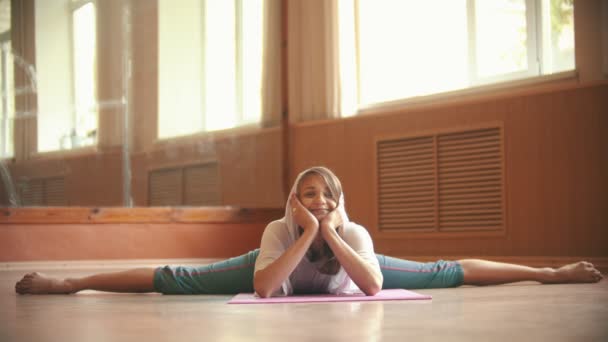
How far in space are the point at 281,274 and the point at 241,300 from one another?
186 mm

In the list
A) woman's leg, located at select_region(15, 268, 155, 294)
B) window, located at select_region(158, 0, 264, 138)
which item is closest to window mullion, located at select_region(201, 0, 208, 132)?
window, located at select_region(158, 0, 264, 138)

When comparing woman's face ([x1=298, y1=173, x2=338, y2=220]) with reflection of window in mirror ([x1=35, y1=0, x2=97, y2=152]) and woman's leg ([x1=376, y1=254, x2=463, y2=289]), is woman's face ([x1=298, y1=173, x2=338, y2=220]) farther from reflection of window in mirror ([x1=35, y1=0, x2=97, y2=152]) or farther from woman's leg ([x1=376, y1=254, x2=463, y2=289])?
reflection of window in mirror ([x1=35, y1=0, x2=97, y2=152])

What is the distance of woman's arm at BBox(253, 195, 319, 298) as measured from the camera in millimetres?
2529

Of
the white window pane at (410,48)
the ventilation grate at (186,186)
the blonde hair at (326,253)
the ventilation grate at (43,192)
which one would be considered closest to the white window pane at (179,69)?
the ventilation grate at (186,186)

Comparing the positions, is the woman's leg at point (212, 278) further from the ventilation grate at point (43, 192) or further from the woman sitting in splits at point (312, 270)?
the ventilation grate at point (43, 192)

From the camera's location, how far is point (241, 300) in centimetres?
263

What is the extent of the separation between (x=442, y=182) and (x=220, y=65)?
80.2 inches

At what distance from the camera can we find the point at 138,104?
565 cm

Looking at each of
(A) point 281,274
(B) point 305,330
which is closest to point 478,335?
(B) point 305,330

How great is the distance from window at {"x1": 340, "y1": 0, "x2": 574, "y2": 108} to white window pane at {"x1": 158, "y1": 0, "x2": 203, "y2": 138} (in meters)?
1.13

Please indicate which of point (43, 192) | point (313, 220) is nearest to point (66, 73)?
point (43, 192)

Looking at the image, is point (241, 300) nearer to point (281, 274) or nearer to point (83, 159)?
point (281, 274)

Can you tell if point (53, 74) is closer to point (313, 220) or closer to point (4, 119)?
point (4, 119)

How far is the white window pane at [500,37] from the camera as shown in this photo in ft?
15.9
